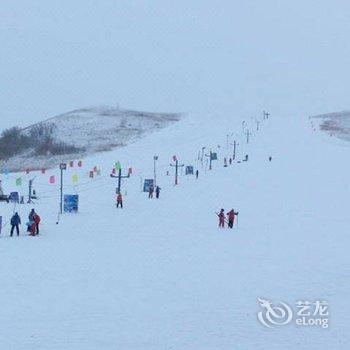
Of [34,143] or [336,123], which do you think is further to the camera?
[336,123]

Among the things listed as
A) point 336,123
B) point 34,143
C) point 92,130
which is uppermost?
point 336,123

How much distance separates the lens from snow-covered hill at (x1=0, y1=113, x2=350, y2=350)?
1129 centimetres

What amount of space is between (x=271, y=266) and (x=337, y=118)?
9178 cm

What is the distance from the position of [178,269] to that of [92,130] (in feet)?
222

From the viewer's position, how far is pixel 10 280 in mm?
15102

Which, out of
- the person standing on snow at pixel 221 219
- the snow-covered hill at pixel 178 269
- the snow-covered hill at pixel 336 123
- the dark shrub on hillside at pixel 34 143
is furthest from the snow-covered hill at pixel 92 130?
the person standing on snow at pixel 221 219

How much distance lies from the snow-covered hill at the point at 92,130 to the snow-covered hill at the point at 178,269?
26.0m

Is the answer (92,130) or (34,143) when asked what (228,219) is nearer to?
(34,143)

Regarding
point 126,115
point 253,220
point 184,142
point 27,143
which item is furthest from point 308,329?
point 126,115

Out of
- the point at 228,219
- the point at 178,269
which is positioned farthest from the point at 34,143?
the point at 178,269

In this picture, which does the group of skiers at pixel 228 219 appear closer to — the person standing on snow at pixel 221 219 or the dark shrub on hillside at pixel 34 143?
the person standing on snow at pixel 221 219

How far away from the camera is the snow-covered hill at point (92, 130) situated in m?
64.6

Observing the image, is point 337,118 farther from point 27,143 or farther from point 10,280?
point 10,280

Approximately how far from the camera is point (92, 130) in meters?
83.0
